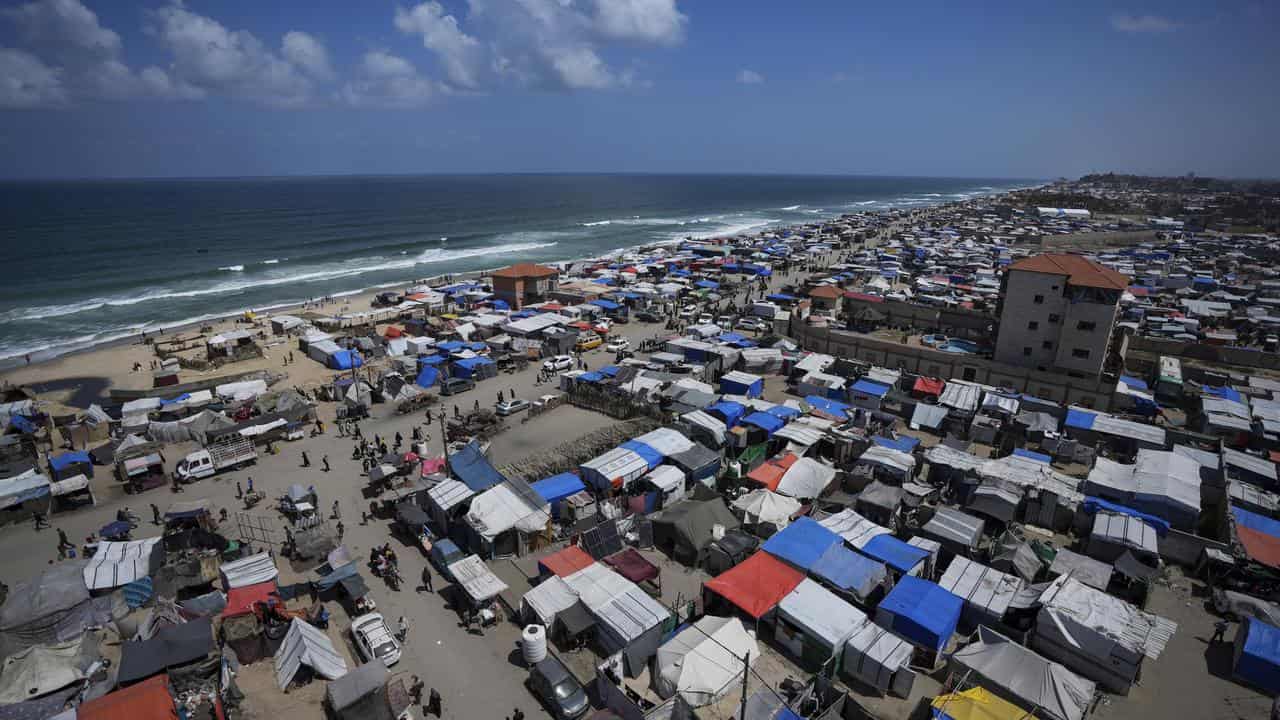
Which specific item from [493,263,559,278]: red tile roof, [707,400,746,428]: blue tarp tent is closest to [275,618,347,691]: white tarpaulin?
[707,400,746,428]: blue tarp tent

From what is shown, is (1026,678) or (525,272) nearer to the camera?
(1026,678)

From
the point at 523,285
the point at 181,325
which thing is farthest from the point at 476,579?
the point at 181,325

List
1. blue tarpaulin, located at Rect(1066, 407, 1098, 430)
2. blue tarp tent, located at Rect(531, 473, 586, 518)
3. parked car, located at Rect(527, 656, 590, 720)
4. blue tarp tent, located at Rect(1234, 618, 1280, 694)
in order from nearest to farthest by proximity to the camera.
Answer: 1. parked car, located at Rect(527, 656, 590, 720)
2. blue tarp tent, located at Rect(1234, 618, 1280, 694)
3. blue tarp tent, located at Rect(531, 473, 586, 518)
4. blue tarpaulin, located at Rect(1066, 407, 1098, 430)

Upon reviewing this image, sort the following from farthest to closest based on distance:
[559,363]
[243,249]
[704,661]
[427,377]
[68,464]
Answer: [243,249] → [559,363] → [427,377] → [68,464] → [704,661]

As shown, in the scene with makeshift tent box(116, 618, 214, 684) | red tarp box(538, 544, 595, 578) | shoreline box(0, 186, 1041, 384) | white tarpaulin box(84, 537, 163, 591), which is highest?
makeshift tent box(116, 618, 214, 684)

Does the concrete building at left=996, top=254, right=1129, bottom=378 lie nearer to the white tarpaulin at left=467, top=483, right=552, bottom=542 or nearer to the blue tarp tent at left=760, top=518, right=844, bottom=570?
the blue tarp tent at left=760, top=518, right=844, bottom=570

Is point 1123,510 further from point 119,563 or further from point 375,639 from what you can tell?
point 119,563

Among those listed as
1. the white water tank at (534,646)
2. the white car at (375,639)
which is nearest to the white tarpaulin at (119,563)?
the white car at (375,639)
